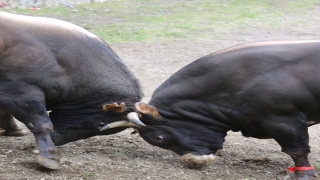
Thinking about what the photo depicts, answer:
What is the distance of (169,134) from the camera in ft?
19.1

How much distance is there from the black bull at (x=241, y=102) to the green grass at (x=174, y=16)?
21.1 ft

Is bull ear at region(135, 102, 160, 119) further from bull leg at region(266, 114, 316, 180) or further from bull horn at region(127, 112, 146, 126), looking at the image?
bull leg at region(266, 114, 316, 180)

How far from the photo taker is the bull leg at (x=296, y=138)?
539 cm

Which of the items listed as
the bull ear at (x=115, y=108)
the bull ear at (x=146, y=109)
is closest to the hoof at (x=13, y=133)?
the bull ear at (x=115, y=108)

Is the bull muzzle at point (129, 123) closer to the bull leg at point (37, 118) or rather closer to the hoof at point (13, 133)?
the bull leg at point (37, 118)

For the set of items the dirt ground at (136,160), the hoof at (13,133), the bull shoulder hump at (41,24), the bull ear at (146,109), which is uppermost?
the bull shoulder hump at (41,24)

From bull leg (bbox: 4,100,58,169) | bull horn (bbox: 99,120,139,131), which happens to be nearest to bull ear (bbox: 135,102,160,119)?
bull horn (bbox: 99,120,139,131)

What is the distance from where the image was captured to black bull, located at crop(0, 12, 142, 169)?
587 cm

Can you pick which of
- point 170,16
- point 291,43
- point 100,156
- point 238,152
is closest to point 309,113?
point 291,43

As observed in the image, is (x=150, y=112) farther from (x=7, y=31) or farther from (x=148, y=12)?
(x=148, y=12)

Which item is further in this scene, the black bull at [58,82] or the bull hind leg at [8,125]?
the bull hind leg at [8,125]

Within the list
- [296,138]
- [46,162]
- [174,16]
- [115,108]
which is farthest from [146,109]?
[174,16]

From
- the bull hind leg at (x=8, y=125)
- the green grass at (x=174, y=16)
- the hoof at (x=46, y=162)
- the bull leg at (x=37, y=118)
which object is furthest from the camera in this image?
the green grass at (x=174, y=16)

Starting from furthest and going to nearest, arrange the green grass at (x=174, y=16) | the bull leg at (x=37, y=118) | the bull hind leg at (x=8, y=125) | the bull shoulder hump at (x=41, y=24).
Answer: the green grass at (x=174, y=16), the bull hind leg at (x=8, y=125), the bull shoulder hump at (x=41, y=24), the bull leg at (x=37, y=118)
